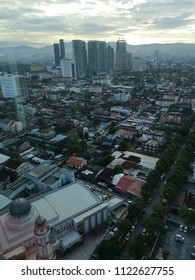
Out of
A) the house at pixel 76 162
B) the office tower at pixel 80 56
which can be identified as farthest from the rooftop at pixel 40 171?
the office tower at pixel 80 56

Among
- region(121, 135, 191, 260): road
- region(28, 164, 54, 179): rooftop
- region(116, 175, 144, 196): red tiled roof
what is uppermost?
region(28, 164, 54, 179): rooftop

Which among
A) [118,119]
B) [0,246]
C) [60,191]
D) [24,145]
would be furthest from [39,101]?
[0,246]

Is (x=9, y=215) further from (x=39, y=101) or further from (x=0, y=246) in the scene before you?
(x=39, y=101)

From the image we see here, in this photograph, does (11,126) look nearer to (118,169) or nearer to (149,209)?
(118,169)

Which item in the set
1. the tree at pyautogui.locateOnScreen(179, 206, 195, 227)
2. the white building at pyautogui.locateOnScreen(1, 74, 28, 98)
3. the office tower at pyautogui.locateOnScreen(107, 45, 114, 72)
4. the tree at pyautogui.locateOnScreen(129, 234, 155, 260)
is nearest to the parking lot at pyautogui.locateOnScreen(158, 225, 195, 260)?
the tree at pyautogui.locateOnScreen(179, 206, 195, 227)

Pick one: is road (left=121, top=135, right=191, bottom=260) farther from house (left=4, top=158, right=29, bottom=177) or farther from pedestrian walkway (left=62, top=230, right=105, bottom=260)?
house (left=4, top=158, right=29, bottom=177)

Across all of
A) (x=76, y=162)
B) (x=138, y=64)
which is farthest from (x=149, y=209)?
(x=138, y=64)
